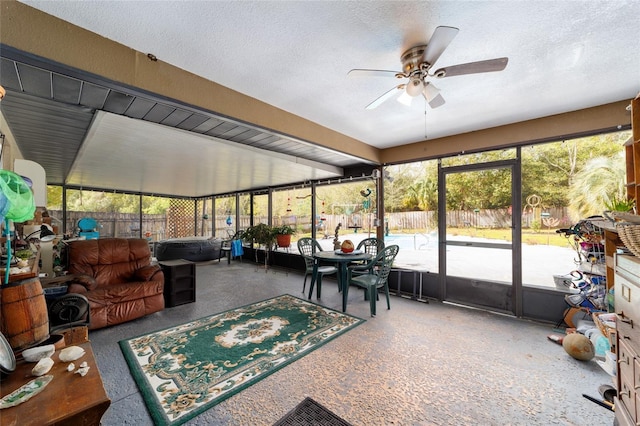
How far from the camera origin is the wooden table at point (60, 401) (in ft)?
2.58

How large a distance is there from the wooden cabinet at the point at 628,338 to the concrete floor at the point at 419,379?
42 centimetres

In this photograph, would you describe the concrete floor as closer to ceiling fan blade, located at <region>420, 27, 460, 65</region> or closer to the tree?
the tree

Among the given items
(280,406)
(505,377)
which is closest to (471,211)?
(505,377)

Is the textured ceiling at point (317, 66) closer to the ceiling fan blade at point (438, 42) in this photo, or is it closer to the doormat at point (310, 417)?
the ceiling fan blade at point (438, 42)

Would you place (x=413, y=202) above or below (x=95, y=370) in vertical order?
above

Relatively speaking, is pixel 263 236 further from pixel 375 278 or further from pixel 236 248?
pixel 375 278

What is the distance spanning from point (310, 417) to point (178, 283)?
9.70 ft

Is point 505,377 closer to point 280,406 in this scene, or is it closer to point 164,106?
point 280,406

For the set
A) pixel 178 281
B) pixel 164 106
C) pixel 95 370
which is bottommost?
pixel 178 281

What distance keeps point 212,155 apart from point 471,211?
410 centimetres

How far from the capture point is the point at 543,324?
3105 millimetres

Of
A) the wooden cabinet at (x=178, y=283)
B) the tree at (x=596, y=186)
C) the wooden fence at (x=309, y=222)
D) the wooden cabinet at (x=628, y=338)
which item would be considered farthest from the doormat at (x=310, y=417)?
the tree at (x=596, y=186)

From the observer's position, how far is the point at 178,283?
3.75 metres

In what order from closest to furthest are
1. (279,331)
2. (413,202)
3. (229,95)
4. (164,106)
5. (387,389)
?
(387,389), (164,106), (229,95), (279,331), (413,202)
